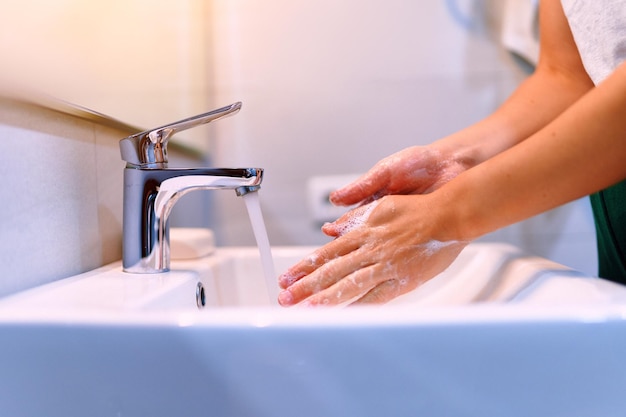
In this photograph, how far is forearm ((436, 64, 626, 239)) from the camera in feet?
1.46

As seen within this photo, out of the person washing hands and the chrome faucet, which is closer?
the person washing hands

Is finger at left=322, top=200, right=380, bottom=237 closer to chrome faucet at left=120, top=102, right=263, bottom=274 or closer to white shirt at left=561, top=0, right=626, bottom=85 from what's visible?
chrome faucet at left=120, top=102, right=263, bottom=274

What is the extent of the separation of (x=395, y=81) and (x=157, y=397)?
0.71m

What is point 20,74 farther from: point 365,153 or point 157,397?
point 365,153

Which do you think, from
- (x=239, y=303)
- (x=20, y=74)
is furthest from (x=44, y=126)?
(x=239, y=303)

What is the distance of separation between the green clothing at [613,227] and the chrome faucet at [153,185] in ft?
1.26

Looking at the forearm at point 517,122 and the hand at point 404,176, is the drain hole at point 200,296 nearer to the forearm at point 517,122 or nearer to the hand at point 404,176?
the hand at point 404,176

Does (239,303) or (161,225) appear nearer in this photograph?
(161,225)

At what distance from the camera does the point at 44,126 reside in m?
0.51

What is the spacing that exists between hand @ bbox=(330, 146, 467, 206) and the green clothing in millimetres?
159

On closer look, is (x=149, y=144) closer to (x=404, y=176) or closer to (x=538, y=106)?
(x=404, y=176)

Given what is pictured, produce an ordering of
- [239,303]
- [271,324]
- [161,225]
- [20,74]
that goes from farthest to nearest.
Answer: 1. [239,303]
2. [161,225]
3. [20,74]
4. [271,324]

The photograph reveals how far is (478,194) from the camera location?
492 mm

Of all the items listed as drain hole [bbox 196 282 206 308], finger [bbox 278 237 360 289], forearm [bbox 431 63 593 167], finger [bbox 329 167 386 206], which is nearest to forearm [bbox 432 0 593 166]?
forearm [bbox 431 63 593 167]
